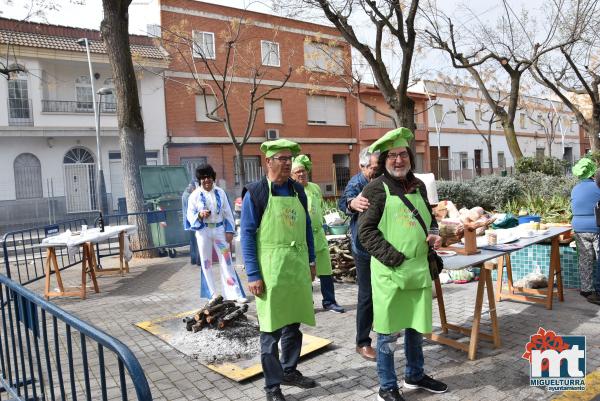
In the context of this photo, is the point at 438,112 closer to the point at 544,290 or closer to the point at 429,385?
the point at 544,290

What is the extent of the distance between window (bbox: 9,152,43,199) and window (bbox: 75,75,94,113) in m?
3.26

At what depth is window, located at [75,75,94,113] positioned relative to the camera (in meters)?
23.3

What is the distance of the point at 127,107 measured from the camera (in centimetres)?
1070

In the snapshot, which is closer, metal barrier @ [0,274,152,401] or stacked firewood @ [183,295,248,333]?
metal barrier @ [0,274,152,401]

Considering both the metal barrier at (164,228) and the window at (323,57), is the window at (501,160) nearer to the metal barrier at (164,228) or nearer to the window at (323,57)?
the window at (323,57)

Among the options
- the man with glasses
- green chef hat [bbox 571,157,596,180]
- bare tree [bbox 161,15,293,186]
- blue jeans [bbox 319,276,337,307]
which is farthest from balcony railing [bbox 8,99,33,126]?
green chef hat [bbox 571,157,596,180]

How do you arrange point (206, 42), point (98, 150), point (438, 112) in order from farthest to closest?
point (438, 112) → point (206, 42) → point (98, 150)

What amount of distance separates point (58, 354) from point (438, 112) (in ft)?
120

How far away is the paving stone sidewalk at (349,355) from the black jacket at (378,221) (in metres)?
1.13

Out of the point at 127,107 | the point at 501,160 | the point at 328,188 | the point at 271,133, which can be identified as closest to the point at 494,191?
the point at 127,107

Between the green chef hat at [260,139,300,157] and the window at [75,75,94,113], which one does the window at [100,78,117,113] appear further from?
the green chef hat at [260,139,300,157]

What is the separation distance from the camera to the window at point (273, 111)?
26953 millimetres

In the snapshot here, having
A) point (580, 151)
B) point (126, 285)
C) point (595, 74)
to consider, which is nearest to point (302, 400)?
point (126, 285)

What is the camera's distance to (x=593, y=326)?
5016 millimetres
